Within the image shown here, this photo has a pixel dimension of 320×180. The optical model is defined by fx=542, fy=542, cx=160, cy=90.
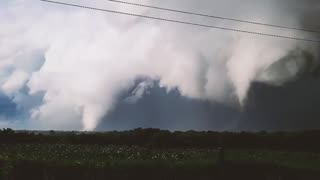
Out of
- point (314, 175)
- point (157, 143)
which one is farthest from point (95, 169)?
point (157, 143)

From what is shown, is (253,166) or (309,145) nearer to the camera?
(253,166)

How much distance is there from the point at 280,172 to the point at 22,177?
1204 centimetres

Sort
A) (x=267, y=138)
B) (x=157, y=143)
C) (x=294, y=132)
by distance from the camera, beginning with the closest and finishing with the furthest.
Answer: (x=157, y=143) < (x=267, y=138) < (x=294, y=132)

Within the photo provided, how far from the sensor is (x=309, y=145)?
308 feet

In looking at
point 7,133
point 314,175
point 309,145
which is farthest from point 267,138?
point 314,175

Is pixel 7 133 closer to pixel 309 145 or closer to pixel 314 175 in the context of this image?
pixel 309 145

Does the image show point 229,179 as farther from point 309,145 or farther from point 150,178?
point 309,145

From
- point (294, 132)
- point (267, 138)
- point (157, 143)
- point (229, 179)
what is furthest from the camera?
point (294, 132)

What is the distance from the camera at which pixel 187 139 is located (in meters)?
94.4

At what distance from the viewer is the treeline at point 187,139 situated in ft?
302

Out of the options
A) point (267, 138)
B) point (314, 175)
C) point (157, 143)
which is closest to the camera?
point (314, 175)

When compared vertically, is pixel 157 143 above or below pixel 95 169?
above

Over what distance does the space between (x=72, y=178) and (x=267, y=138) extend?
76333 millimetres

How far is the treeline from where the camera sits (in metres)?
92.0
